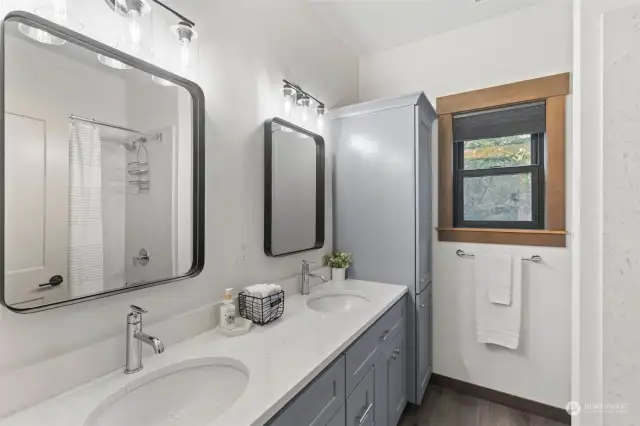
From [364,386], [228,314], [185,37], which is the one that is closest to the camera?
[185,37]

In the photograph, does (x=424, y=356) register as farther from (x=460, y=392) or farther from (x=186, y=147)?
(x=186, y=147)

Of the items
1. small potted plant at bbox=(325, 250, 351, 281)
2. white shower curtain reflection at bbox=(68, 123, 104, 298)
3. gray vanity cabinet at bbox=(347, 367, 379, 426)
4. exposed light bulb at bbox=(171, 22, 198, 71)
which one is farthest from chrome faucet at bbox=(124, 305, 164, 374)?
small potted plant at bbox=(325, 250, 351, 281)

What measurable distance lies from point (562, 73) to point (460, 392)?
93.2 inches

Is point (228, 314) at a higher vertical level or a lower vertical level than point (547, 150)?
lower

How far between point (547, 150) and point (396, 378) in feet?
5.92

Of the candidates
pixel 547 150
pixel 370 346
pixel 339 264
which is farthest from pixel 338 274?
pixel 547 150

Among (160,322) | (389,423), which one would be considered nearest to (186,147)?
(160,322)

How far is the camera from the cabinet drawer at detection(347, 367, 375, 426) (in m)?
1.20

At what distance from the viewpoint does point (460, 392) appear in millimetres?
2229

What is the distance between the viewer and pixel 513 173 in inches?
85.1

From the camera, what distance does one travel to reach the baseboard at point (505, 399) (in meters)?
1.95

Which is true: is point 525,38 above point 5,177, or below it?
above

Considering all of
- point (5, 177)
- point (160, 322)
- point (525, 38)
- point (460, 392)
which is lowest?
point (460, 392)

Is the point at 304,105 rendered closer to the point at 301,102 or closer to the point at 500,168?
the point at 301,102
